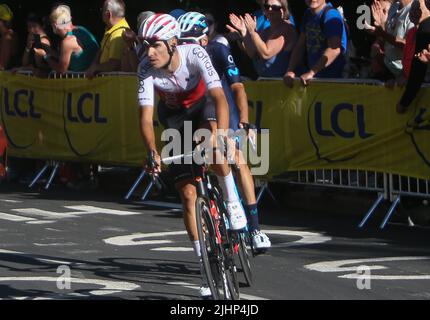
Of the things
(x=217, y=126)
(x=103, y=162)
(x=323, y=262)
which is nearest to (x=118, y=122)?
(x=103, y=162)

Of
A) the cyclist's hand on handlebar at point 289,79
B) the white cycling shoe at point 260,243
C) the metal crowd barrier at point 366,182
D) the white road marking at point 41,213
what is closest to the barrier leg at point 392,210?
the metal crowd barrier at point 366,182

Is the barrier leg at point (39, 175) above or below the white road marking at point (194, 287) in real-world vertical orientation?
above

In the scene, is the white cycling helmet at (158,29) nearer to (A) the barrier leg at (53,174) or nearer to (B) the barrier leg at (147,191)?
(B) the barrier leg at (147,191)

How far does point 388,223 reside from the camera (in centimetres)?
1277

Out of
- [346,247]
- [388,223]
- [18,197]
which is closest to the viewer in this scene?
[346,247]

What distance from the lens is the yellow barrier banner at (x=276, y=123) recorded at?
12.6 metres

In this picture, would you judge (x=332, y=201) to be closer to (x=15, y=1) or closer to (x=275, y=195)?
(x=275, y=195)

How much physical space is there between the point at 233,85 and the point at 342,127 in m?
3.51

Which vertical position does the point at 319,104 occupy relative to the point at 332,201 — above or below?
above

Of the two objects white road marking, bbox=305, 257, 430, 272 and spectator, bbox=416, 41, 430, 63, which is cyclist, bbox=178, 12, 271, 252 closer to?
white road marking, bbox=305, 257, 430, 272

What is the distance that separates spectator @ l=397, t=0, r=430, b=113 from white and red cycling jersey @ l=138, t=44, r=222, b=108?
126 inches

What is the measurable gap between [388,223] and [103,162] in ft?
16.3

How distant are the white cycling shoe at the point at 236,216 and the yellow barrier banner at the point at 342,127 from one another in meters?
3.55
